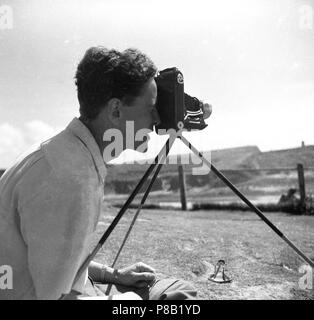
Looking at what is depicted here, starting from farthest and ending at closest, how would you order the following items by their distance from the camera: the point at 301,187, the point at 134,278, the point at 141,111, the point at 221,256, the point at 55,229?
the point at 301,187 < the point at 221,256 < the point at 134,278 < the point at 141,111 < the point at 55,229

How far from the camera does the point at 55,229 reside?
1188 millimetres

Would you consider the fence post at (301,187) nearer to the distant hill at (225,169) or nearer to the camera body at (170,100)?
the distant hill at (225,169)

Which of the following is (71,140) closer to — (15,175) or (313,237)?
(15,175)

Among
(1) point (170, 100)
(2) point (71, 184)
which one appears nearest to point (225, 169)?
(1) point (170, 100)

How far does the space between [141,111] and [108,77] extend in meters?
0.20

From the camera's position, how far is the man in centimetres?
120

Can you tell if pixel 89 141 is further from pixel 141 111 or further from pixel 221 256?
pixel 221 256

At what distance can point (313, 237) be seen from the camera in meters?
4.66

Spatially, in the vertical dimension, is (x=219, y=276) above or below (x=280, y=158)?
above

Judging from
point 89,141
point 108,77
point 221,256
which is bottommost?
point 221,256

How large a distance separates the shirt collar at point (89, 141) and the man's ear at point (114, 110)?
0.40ft

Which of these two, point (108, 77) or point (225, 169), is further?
point (225, 169)
